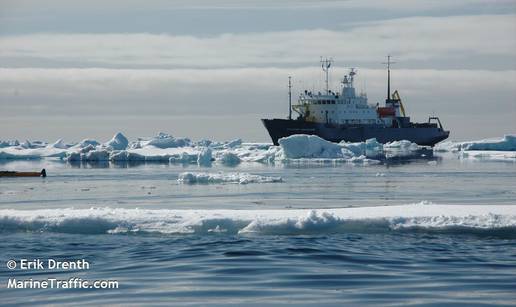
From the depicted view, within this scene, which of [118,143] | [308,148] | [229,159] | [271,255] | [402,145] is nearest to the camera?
[271,255]

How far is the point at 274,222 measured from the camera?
13367mm

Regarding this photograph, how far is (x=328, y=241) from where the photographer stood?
41.0 ft

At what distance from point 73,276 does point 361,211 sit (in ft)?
21.3

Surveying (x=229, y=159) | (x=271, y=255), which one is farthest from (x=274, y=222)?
(x=229, y=159)

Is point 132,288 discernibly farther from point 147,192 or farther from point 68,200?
point 147,192

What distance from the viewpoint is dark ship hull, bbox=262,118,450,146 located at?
245ft

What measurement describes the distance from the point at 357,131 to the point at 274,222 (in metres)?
64.3

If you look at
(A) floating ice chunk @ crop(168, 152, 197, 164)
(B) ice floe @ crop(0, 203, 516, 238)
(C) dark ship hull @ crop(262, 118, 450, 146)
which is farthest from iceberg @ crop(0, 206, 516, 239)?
(C) dark ship hull @ crop(262, 118, 450, 146)

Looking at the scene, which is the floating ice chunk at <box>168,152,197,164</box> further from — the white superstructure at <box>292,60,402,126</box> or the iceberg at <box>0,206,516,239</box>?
the iceberg at <box>0,206,516,239</box>

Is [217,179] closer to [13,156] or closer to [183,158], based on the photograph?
[183,158]

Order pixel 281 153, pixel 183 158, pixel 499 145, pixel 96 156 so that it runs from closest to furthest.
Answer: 1. pixel 281 153
2. pixel 183 158
3. pixel 96 156
4. pixel 499 145

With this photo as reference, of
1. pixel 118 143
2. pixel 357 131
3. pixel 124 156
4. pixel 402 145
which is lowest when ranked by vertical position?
pixel 124 156

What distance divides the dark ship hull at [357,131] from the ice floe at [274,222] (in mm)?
60144

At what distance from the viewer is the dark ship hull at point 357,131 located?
74.7 meters
